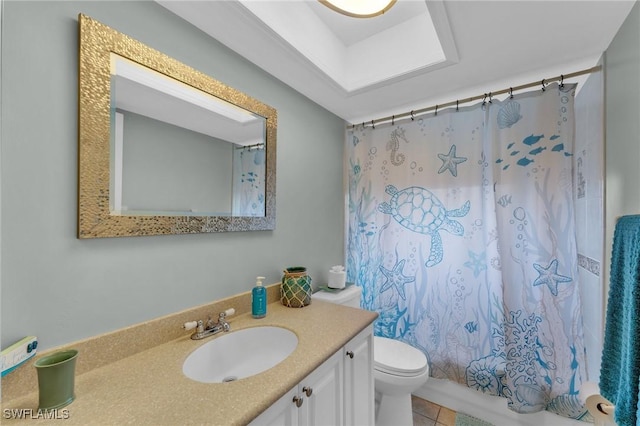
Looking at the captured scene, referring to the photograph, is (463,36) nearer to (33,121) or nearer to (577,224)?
(577,224)

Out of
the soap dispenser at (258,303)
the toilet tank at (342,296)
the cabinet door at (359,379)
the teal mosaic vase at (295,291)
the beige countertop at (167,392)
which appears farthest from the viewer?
the toilet tank at (342,296)

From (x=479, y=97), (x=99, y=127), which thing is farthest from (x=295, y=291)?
(x=479, y=97)

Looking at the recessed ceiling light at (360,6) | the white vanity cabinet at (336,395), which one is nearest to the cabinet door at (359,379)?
the white vanity cabinet at (336,395)

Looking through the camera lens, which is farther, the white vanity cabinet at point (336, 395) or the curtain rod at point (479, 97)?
the curtain rod at point (479, 97)

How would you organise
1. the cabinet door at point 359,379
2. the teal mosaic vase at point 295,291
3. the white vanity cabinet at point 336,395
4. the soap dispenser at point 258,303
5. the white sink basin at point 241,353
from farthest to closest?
1. the teal mosaic vase at point 295,291
2. the soap dispenser at point 258,303
3. the cabinet door at point 359,379
4. the white sink basin at point 241,353
5. the white vanity cabinet at point 336,395

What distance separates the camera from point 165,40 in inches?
A: 43.9

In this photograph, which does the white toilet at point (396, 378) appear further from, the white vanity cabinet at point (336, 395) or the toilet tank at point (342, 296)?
the white vanity cabinet at point (336, 395)

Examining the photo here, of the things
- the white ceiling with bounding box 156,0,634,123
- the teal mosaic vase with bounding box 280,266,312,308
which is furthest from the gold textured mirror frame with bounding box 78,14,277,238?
the teal mosaic vase with bounding box 280,266,312,308

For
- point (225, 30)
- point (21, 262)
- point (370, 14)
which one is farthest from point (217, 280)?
point (370, 14)

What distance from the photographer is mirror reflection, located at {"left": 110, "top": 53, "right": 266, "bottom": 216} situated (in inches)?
38.7

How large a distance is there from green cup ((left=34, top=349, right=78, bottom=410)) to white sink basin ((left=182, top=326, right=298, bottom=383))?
37 centimetres

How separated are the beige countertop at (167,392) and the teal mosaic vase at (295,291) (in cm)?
41

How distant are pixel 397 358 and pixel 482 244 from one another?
39.2 inches

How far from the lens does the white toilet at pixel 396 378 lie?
158 centimetres
